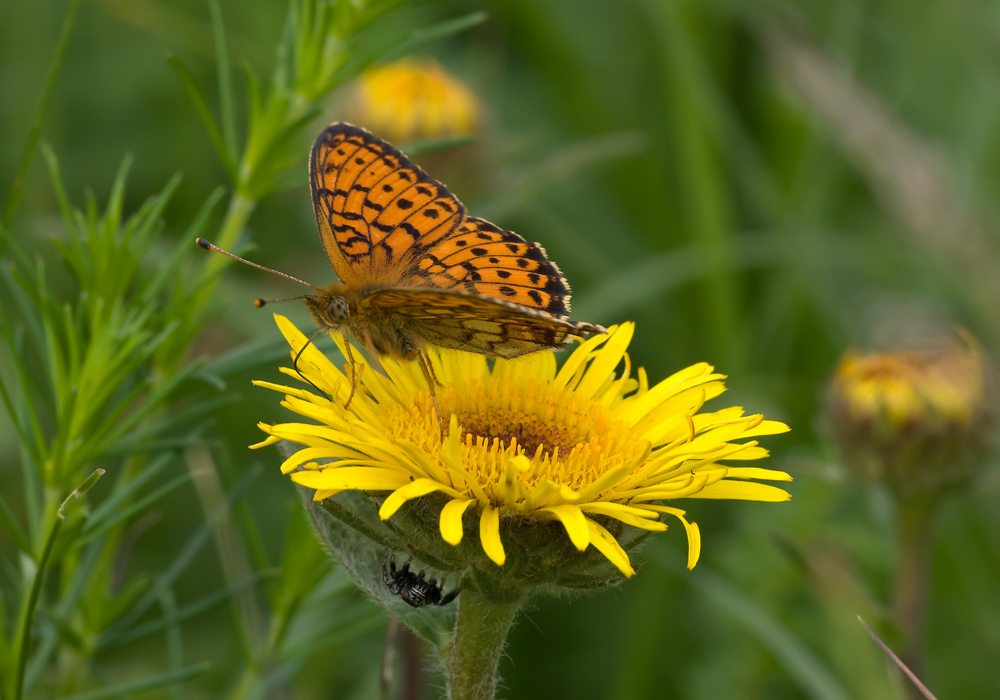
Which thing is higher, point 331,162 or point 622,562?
point 331,162

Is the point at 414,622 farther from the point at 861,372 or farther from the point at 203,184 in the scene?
the point at 203,184

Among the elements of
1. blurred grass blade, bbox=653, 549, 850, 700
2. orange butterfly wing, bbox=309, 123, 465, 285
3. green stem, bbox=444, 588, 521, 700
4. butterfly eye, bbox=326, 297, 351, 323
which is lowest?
blurred grass blade, bbox=653, 549, 850, 700

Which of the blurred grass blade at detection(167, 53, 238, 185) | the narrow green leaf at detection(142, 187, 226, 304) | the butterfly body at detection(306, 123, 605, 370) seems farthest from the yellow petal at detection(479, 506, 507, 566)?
the blurred grass blade at detection(167, 53, 238, 185)

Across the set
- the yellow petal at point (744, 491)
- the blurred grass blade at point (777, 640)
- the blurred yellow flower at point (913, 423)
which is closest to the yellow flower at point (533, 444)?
the yellow petal at point (744, 491)

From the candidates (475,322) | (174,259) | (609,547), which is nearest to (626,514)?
(609,547)

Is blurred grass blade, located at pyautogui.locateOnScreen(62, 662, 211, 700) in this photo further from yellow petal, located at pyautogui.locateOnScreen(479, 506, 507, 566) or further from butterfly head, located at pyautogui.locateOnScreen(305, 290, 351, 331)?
butterfly head, located at pyautogui.locateOnScreen(305, 290, 351, 331)

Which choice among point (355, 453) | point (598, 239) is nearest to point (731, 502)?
point (598, 239)

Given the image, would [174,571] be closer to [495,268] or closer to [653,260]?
[495,268]
